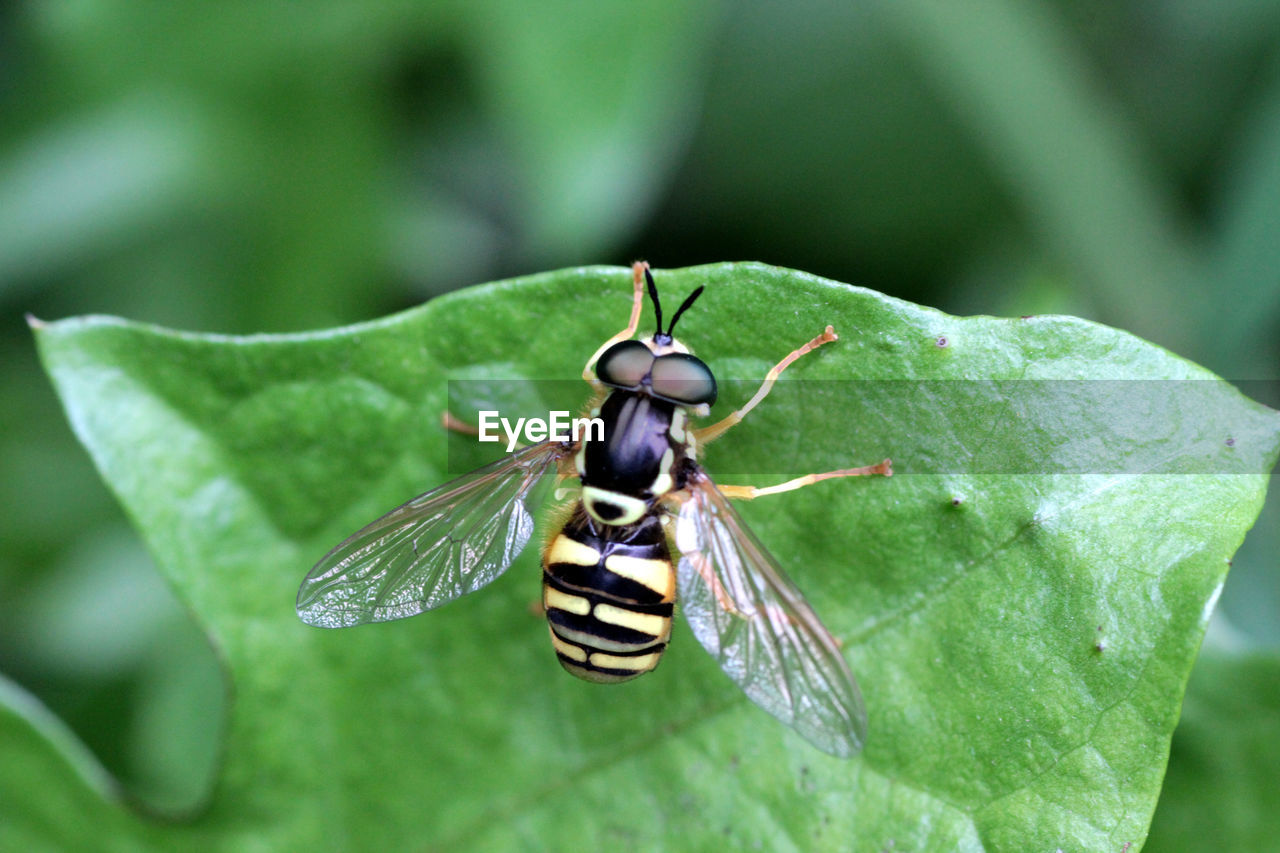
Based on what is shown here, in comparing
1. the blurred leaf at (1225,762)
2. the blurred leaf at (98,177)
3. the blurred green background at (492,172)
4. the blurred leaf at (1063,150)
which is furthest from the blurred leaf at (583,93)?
the blurred leaf at (1225,762)

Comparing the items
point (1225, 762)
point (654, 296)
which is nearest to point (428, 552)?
point (654, 296)

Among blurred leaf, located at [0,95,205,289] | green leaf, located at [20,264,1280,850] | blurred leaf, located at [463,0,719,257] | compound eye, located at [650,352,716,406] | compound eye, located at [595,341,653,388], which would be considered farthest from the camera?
blurred leaf, located at [0,95,205,289]

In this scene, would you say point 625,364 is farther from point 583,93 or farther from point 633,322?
point 583,93

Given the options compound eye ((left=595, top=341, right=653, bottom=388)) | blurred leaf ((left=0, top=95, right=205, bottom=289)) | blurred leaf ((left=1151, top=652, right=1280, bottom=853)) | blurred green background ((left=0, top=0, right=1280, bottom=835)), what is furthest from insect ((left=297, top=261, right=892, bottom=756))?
blurred leaf ((left=0, top=95, right=205, bottom=289))

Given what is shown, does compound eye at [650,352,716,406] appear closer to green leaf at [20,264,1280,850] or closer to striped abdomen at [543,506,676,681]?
green leaf at [20,264,1280,850]

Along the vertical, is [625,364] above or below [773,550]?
above

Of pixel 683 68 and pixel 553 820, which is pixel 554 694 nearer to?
pixel 553 820
